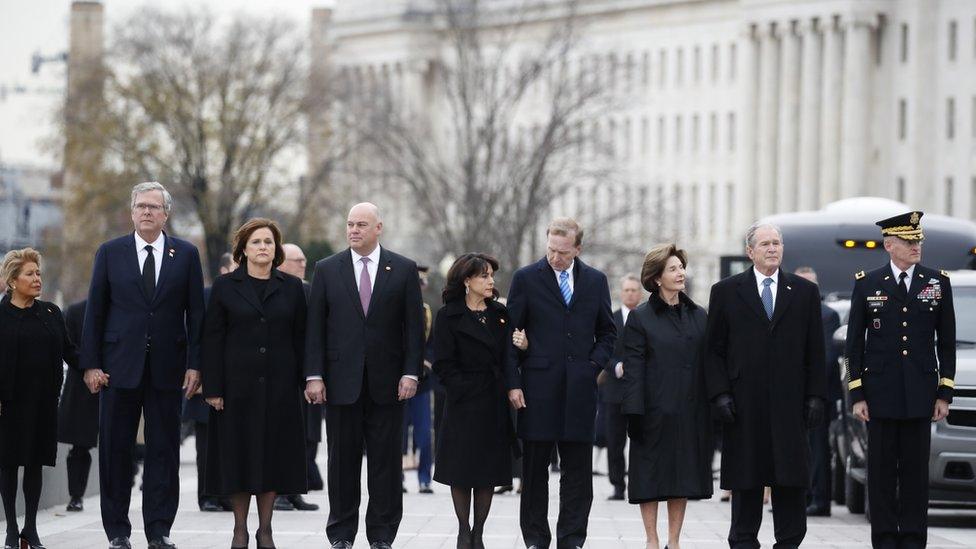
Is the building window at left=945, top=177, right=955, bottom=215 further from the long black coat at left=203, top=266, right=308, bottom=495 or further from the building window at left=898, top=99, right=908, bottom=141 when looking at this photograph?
the long black coat at left=203, top=266, right=308, bottom=495

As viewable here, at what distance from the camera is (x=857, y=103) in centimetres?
11019

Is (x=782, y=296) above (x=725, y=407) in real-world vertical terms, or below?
above

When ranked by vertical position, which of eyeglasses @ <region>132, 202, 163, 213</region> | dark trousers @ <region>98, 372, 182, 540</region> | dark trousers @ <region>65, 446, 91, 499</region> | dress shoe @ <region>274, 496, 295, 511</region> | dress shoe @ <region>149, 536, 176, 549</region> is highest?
eyeglasses @ <region>132, 202, 163, 213</region>

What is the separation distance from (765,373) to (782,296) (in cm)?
53

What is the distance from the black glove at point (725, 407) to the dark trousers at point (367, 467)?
2.18m

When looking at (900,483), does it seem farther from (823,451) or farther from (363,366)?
(823,451)

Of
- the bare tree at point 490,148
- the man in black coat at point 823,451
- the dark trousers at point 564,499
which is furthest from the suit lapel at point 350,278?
the bare tree at point 490,148

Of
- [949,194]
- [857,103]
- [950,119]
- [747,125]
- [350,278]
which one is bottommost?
[350,278]

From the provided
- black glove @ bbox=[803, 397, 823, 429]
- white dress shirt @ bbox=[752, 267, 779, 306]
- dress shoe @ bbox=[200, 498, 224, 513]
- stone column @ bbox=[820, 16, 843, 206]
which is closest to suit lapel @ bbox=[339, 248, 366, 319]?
white dress shirt @ bbox=[752, 267, 779, 306]

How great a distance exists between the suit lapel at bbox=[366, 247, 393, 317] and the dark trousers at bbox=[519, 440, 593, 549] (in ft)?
4.91

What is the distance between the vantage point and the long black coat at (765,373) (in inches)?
692

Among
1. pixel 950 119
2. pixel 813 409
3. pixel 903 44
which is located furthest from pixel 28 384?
pixel 903 44

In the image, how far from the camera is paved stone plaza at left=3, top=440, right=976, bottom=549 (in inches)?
785

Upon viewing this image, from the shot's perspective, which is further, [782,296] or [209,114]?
[209,114]
